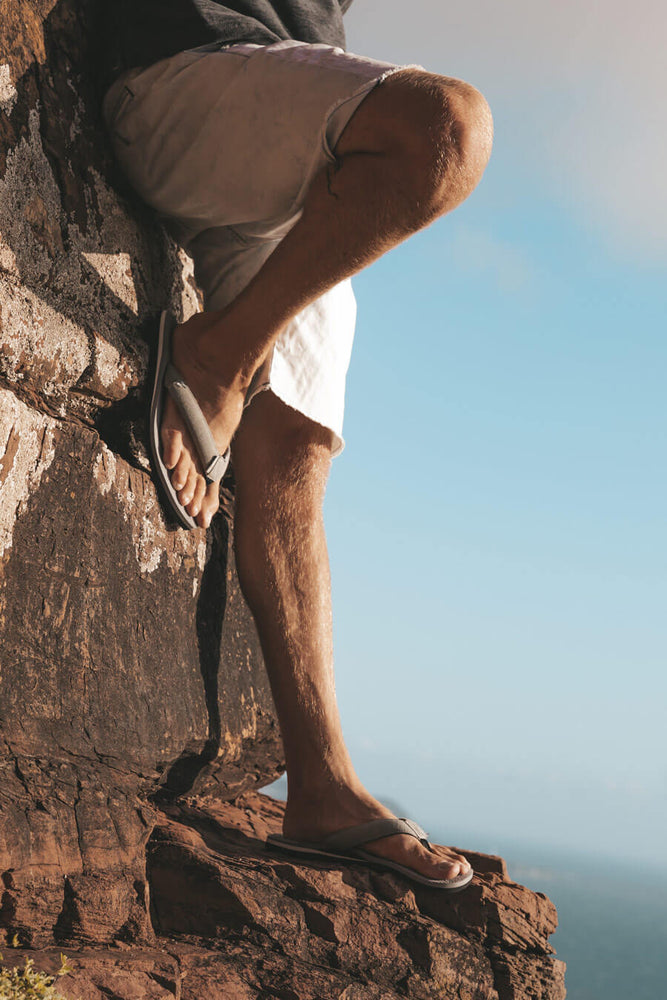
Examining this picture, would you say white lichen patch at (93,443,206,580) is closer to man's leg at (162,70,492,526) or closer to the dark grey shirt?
man's leg at (162,70,492,526)

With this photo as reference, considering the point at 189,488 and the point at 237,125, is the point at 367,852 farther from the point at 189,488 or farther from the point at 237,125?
the point at 237,125

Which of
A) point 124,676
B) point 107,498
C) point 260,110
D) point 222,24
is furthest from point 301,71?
point 124,676

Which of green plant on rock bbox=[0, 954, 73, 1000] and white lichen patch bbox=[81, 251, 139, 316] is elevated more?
white lichen patch bbox=[81, 251, 139, 316]

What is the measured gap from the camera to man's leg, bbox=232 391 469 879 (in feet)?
A: 7.25

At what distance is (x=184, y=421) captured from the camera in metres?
2.24

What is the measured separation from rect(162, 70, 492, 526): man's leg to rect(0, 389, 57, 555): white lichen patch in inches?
13.1

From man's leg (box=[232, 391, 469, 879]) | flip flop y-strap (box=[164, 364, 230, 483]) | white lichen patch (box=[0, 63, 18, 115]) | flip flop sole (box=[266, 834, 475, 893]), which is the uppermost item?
white lichen patch (box=[0, 63, 18, 115])

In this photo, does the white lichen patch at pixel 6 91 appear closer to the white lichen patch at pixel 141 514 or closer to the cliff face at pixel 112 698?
the cliff face at pixel 112 698

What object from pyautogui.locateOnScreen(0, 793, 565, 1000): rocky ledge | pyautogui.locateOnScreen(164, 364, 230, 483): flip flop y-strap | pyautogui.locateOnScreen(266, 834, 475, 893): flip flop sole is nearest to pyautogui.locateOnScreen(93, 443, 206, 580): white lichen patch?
pyautogui.locateOnScreen(164, 364, 230, 483): flip flop y-strap

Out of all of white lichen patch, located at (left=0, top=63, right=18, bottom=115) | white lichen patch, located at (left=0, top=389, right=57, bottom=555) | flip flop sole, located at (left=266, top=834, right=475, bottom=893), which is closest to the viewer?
white lichen patch, located at (left=0, top=389, right=57, bottom=555)

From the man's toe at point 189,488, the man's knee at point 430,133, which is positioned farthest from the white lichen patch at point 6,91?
the man's toe at point 189,488

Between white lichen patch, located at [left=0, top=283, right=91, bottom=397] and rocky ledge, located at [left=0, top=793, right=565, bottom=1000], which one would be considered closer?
rocky ledge, located at [left=0, top=793, right=565, bottom=1000]

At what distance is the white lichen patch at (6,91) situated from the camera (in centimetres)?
199

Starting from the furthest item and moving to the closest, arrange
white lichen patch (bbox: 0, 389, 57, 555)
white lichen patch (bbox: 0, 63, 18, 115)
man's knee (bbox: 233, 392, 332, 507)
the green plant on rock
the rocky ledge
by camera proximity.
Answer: man's knee (bbox: 233, 392, 332, 507) < white lichen patch (bbox: 0, 63, 18, 115) < white lichen patch (bbox: 0, 389, 57, 555) < the rocky ledge < the green plant on rock
